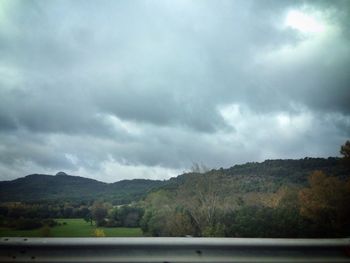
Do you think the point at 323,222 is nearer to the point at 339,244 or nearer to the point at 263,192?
the point at 263,192

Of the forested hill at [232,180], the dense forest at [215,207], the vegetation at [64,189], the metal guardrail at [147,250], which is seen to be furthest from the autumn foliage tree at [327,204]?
the metal guardrail at [147,250]

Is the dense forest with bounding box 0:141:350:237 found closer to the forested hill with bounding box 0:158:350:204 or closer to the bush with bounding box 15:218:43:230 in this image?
the forested hill with bounding box 0:158:350:204

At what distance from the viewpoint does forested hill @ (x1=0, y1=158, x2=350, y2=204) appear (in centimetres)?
5159

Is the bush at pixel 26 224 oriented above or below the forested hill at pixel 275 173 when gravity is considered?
below

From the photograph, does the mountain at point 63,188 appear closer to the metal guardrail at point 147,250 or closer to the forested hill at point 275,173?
the forested hill at point 275,173

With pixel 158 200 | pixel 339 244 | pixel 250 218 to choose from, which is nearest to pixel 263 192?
pixel 158 200

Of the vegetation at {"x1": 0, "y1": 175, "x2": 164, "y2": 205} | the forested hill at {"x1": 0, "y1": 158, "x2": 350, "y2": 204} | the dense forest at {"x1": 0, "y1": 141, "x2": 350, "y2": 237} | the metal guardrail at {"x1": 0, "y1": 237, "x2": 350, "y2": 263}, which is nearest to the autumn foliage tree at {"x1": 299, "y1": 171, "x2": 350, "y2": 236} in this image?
the dense forest at {"x1": 0, "y1": 141, "x2": 350, "y2": 237}

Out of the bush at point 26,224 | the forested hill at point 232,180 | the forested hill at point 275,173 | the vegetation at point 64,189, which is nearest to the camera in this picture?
the bush at point 26,224

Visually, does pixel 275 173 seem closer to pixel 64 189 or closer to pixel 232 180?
pixel 232 180

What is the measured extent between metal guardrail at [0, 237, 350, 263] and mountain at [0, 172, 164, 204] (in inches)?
1158

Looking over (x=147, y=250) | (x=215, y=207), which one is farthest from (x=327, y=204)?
(x=147, y=250)

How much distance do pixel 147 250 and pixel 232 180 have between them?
5714cm

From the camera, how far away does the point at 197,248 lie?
12.6ft

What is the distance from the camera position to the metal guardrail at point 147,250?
3766mm
